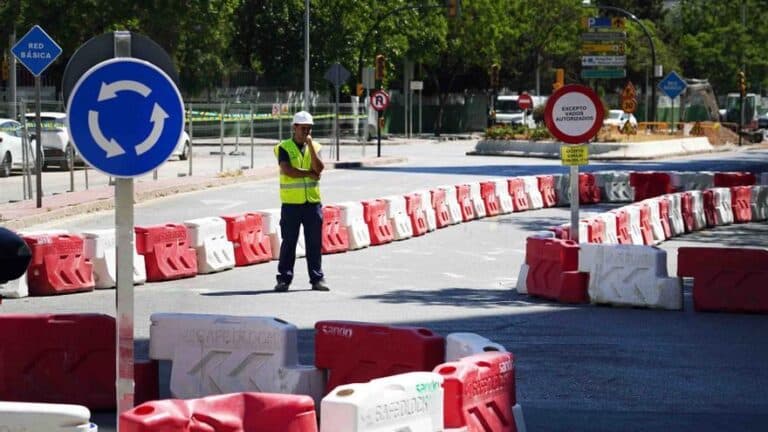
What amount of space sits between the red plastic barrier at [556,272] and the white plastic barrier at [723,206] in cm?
1137

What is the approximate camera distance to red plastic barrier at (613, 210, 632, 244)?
20.4 m

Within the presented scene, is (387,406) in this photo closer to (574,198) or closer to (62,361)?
(62,361)

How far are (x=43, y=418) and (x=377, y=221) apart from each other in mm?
15079

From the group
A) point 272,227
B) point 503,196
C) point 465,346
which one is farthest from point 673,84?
point 465,346

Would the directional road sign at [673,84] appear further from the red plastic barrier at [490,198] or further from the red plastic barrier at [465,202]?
the red plastic barrier at [465,202]

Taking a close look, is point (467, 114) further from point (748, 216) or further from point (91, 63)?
point (91, 63)

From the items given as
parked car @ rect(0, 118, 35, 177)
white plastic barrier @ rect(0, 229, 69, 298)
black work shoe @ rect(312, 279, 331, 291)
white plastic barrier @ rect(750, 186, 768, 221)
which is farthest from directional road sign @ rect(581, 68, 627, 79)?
white plastic barrier @ rect(0, 229, 69, 298)

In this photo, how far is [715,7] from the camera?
102250 mm

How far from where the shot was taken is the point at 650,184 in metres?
32.2

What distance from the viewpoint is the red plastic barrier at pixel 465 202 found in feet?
84.8

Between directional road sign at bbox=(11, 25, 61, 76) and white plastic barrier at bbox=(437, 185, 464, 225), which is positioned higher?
directional road sign at bbox=(11, 25, 61, 76)

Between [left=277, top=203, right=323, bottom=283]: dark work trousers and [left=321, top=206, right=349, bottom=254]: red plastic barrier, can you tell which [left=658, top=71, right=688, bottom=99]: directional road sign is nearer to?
[left=321, top=206, right=349, bottom=254]: red plastic barrier

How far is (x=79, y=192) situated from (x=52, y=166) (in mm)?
8457

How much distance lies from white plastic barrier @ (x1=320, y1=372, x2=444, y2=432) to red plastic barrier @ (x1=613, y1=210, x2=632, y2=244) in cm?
1324
